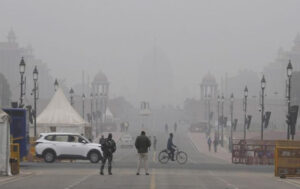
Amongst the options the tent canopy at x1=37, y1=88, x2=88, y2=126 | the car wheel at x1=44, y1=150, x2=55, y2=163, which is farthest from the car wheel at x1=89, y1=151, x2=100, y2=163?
the tent canopy at x1=37, y1=88, x2=88, y2=126

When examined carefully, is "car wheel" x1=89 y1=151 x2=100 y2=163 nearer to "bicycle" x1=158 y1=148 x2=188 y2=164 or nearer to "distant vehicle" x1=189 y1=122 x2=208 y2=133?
"bicycle" x1=158 y1=148 x2=188 y2=164

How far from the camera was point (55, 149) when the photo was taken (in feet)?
161

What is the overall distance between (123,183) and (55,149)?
17908 mm

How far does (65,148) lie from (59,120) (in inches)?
676

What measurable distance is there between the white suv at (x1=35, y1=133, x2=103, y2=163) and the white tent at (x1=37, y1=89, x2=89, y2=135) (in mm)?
15202

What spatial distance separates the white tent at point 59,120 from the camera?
65062 millimetres

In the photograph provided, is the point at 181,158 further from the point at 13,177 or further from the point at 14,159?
the point at 13,177

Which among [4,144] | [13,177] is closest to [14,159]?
[4,144]

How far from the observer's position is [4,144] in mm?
34875

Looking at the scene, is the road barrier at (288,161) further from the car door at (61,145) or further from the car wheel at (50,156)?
the car wheel at (50,156)

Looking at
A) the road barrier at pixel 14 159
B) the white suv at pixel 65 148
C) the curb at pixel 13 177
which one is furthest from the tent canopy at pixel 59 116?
the curb at pixel 13 177

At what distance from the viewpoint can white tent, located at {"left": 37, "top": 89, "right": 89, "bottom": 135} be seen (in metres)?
65.1

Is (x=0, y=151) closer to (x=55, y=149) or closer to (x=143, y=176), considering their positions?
(x=143, y=176)

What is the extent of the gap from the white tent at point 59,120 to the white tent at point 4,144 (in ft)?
96.1
